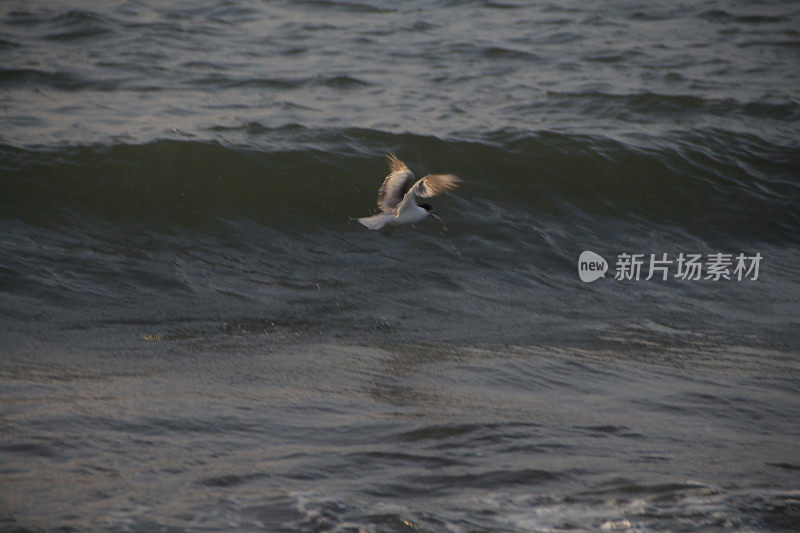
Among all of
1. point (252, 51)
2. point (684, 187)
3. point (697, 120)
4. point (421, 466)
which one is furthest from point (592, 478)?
point (252, 51)

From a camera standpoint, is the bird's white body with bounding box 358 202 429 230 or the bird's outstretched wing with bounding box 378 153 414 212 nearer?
the bird's white body with bounding box 358 202 429 230

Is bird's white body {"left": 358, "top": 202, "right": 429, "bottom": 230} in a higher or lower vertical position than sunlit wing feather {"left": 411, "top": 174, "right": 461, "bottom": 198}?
lower

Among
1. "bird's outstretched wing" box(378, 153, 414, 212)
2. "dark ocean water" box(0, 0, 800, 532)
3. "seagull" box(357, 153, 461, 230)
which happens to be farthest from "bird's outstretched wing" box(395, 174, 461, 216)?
"dark ocean water" box(0, 0, 800, 532)

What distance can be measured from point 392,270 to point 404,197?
64 centimetres

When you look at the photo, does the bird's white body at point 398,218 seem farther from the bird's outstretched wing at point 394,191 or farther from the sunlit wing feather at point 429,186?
the sunlit wing feather at point 429,186

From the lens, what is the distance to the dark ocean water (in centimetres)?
356

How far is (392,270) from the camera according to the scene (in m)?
6.75

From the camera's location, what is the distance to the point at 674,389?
4777 millimetres

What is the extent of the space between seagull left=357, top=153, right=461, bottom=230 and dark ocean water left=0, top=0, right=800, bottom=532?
1.25 ft

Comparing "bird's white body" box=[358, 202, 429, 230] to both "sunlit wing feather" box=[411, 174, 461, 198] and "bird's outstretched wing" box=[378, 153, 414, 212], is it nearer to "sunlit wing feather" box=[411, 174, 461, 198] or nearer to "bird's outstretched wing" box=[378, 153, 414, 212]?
"bird's outstretched wing" box=[378, 153, 414, 212]

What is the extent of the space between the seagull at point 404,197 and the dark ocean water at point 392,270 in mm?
381

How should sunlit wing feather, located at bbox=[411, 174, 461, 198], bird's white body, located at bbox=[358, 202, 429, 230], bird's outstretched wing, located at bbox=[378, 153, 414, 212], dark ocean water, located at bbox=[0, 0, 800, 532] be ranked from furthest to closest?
bird's outstretched wing, located at bbox=[378, 153, 414, 212] → bird's white body, located at bbox=[358, 202, 429, 230] → sunlit wing feather, located at bbox=[411, 174, 461, 198] → dark ocean water, located at bbox=[0, 0, 800, 532]

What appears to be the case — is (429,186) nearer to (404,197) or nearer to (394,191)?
(404,197)

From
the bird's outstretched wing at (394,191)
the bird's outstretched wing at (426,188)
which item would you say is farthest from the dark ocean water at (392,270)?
the bird's outstretched wing at (426,188)
